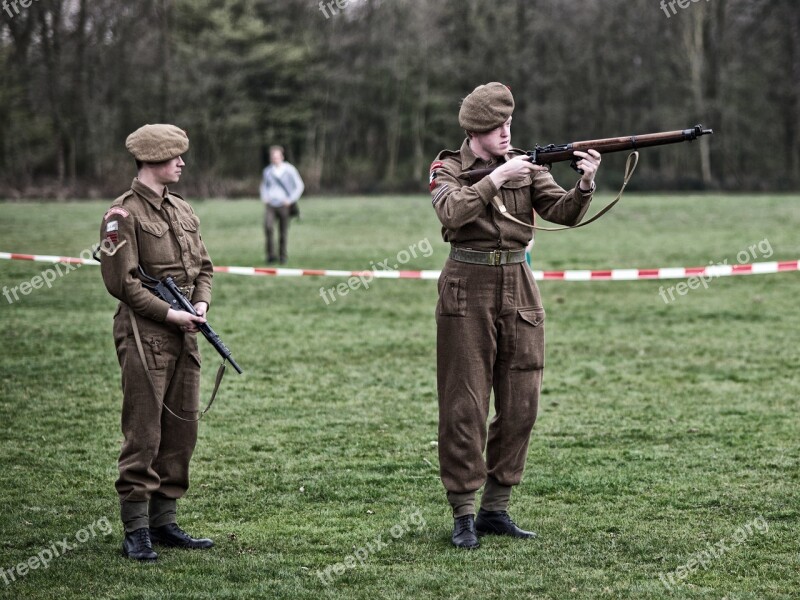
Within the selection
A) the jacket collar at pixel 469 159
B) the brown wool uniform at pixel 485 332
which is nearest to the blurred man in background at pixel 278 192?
the jacket collar at pixel 469 159

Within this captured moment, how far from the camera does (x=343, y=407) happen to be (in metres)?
8.84

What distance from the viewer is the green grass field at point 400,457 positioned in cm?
501

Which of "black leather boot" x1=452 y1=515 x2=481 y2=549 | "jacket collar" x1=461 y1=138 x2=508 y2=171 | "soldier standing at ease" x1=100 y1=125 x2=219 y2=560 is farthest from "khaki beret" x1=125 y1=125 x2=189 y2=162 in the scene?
"black leather boot" x1=452 y1=515 x2=481 y2=549

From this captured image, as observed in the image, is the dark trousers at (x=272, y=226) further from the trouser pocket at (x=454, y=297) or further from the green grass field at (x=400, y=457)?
the trouser pocket at (x=454, y=297)

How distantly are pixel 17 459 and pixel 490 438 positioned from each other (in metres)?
3.47

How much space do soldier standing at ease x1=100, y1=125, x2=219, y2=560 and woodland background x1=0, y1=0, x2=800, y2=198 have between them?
47.8 metres

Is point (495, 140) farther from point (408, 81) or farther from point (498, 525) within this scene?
point (408, 81)

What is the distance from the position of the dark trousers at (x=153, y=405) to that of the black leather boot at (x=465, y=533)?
56.9 inches

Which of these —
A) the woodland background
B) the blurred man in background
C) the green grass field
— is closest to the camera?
the green grass field

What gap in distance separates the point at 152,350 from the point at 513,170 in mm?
1973

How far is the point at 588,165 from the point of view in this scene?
508cm

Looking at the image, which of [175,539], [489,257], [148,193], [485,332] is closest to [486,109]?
[489,257]

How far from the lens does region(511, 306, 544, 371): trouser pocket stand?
5344 millimetres

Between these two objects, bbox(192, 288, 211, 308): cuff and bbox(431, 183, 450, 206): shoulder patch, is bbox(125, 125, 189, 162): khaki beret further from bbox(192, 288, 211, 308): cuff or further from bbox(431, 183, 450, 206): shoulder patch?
bbox(431, 183, 450, 206): shoulder patch
